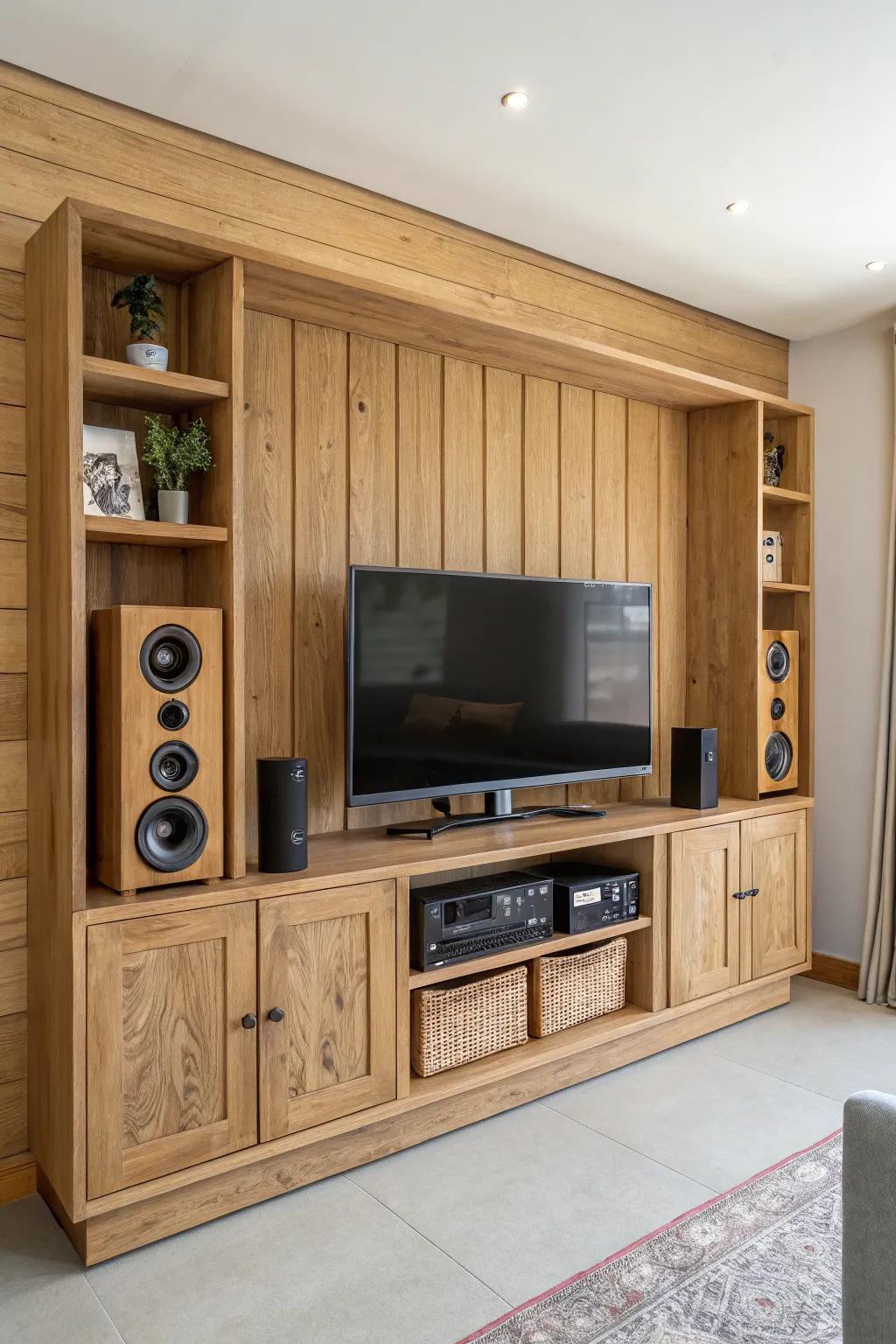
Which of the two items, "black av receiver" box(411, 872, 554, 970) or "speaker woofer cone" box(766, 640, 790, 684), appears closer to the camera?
"black av receiver" box(411, 872, 554, 970)

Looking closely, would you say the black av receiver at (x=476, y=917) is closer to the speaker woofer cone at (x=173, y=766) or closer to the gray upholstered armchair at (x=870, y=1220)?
the speaker woofer cone at (x=173, y=766)

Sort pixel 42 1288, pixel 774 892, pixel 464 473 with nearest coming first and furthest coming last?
pixel 42 1288
pixel 464 473
pixel 774 892

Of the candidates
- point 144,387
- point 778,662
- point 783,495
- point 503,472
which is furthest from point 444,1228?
point 783,495

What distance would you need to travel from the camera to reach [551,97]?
237 centimetres

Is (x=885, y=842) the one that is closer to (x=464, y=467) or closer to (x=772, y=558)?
(x=772, y=558)

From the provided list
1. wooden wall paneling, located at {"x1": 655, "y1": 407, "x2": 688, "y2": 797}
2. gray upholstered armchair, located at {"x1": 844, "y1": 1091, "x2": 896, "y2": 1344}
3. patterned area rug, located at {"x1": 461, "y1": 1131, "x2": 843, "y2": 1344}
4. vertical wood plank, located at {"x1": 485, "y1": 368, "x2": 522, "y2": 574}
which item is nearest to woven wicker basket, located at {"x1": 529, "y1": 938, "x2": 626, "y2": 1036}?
patterned area rug, located at {"x1": 461, "y1": 1131, "x2": 843, "y2": 1344}

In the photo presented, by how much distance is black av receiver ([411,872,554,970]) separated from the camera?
2.58 m

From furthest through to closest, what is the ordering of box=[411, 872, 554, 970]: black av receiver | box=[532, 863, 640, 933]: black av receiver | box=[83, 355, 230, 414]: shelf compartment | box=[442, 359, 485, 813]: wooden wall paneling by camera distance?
box=[442, 359, 485, 813]: wooden wall paneling → box=[532, 863, 640, 933]: black av receiver → box=[411, 872, 554, 970]: black av receiver → box=[83, 355, 230, 414]: shelf compartment

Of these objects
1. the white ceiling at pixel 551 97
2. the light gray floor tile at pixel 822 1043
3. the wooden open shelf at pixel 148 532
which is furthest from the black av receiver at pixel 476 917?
the white ceiling at pixel 551 97

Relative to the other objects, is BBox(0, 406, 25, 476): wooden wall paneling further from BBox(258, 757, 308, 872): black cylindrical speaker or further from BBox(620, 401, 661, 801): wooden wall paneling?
BBox(620, 401, 661, 801): wooden wall paneling

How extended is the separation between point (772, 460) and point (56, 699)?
113 inches

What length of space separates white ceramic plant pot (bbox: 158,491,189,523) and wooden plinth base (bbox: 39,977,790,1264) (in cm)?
145

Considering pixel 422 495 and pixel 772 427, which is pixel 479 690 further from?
pixel 772 427

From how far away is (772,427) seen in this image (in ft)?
13.0
